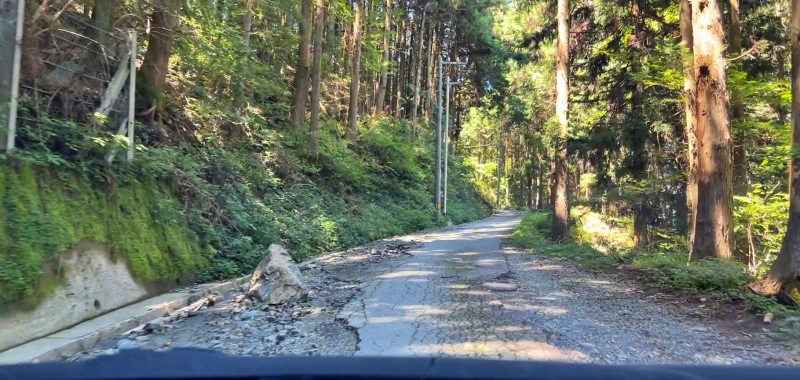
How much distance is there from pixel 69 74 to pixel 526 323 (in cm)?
871

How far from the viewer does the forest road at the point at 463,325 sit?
21.6 feet

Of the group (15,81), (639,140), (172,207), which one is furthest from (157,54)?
(639,140)

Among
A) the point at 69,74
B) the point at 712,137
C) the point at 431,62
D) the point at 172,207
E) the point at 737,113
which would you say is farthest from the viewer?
the point at 431,62

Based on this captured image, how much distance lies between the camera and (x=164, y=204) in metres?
11.1

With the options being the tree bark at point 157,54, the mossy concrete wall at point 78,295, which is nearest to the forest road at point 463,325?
the mossy concrete wall at point 78,295

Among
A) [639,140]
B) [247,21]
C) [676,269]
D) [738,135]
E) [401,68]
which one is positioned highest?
[401,68]

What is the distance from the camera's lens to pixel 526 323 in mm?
7941

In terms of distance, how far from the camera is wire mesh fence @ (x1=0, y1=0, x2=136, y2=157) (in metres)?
9.26

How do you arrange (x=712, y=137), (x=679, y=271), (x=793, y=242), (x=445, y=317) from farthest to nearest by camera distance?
(x=712, y=137)
(x=679, y=271)
(x=793, y=242)
(x=445, y=317)

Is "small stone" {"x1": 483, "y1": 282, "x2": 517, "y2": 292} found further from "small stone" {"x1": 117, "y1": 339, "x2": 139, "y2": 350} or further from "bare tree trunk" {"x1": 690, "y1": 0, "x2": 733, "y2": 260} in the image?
"small stone" {"x1": 117, "y1": 339, "x2": 139, "y2": 350}

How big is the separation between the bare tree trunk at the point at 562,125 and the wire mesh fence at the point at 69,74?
1457cm

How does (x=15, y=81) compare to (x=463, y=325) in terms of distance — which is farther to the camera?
(x=15, y=81)

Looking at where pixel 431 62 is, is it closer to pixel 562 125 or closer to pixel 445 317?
pixel 562 125

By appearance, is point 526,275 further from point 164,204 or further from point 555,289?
point 164,204
